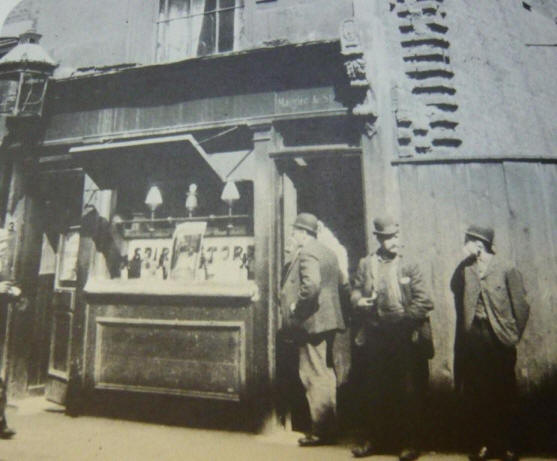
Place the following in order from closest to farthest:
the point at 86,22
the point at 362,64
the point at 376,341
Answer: the point at 376,341, the point at 362,64, the point at 86,22

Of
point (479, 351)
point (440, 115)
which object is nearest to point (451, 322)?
point (479, 351)

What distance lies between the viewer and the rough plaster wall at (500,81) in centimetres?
561

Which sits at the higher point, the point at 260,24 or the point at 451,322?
the point at 260,24

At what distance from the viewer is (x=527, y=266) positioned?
450cm

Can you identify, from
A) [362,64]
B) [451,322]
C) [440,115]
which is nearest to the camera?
[451,322]

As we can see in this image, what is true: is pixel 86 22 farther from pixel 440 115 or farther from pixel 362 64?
pixel 440 115

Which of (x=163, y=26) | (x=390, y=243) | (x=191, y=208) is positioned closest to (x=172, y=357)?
(x=191, y=208)

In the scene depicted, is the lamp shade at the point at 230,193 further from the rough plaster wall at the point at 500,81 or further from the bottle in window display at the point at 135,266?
the rough plaster wall at the point at 500,81

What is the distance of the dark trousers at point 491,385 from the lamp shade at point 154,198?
14.1 ft

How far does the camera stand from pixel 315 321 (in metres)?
4.30

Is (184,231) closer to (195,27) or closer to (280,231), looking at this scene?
(280,231)

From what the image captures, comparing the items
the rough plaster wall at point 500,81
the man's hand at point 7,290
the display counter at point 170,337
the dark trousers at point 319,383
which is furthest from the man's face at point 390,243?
the man's hand at point 7,290

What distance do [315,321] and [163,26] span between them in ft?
17.5

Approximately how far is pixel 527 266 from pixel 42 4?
8.84m
